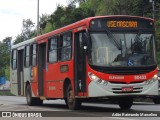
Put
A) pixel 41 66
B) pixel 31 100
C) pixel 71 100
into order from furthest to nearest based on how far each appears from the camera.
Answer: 1. pixel 31 100
2. pixel 41 66
3. pixel 71 100

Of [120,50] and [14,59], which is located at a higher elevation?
[14,59]

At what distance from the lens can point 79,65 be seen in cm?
1755

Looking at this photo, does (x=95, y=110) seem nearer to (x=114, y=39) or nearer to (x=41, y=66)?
(x=114, y=39)

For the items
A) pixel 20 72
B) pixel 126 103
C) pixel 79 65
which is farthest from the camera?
pixel 20 72

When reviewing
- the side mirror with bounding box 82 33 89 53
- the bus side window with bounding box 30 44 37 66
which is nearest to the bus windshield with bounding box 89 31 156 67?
the side mirror with bounding box 82 33 89 53

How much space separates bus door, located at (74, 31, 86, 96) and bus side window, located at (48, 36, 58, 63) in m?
2.40

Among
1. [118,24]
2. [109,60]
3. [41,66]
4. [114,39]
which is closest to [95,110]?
[109,60]

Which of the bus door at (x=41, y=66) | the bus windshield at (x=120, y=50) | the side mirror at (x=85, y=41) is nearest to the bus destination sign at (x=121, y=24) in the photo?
the bus windshield at (x=120, y=50)

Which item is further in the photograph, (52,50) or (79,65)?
(52,50)

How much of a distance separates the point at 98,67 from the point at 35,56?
7258 mm

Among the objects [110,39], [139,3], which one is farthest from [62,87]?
[139,3]

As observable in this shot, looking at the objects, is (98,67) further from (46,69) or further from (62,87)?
(46,69)

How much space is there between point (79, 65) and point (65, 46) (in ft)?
5.45

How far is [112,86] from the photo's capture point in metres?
16.4
